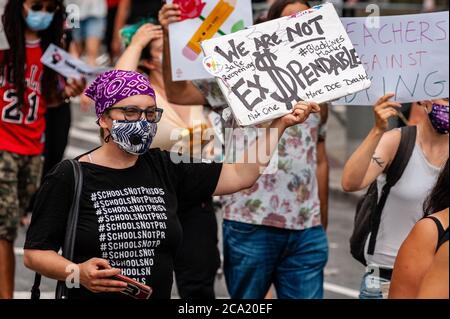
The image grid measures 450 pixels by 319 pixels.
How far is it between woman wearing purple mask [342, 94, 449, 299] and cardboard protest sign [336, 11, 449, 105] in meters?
0.13

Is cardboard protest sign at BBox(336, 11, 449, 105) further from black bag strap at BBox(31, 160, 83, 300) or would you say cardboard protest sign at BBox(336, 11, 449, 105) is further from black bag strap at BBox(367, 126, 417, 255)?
black bag strap at BBox(31, 160, 83, 300)

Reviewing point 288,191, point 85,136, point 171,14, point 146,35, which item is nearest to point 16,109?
point 146,35

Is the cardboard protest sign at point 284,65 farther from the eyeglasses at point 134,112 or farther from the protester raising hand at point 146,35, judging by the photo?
the protester raising hand at point 146,35

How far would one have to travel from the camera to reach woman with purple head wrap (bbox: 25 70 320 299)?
4469 millimetres

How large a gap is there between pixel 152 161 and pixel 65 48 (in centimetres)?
269

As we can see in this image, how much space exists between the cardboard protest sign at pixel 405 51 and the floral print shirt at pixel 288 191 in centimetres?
76

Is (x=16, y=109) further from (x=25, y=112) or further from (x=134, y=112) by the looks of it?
(x=134, y=112)

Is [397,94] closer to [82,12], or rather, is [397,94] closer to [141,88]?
[141,88]

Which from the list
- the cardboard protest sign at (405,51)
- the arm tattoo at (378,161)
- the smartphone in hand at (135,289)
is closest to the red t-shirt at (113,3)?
the cardboard protest sign at (405,51)

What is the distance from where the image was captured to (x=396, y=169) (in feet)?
17.9

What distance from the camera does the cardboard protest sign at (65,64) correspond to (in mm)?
6832

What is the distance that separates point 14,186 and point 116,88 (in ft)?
7.65

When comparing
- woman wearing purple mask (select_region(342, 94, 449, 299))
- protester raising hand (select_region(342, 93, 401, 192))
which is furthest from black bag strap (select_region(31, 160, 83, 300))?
woman wearing purple mask (select_region(342, 94, 449, 299))
